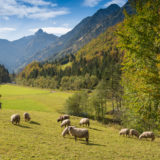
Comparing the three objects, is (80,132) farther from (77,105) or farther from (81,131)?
(77,105)

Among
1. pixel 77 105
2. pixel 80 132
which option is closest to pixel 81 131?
pixel 80 132

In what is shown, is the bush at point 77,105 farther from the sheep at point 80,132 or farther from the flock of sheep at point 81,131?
the sheep at point 80,132

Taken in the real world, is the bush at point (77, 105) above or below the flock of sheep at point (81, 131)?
below

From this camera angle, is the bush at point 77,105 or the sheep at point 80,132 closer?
the sheep at point 80,132

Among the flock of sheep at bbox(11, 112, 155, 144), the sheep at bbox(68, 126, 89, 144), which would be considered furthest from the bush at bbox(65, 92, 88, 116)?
the sheep at bbox(68, 126, 89, 144)

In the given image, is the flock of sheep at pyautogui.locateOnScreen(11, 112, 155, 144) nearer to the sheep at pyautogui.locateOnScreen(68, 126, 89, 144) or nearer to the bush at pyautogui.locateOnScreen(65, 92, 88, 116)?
the sheep at pyautogui.locateOnScreen(68, 126, 89, 144)

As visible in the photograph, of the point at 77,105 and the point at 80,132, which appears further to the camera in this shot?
the point at 77,105

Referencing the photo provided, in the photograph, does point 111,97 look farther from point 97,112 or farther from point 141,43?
point 141,43

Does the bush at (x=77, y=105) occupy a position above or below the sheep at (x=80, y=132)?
below

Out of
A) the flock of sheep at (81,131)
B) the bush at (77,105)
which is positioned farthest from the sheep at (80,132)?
the bush at (77,105)

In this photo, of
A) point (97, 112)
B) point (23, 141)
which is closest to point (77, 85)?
point (97, 112)

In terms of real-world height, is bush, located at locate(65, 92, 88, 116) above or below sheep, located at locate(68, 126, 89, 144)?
below

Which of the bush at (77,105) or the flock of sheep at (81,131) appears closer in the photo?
the flock of sheep at (81,131)

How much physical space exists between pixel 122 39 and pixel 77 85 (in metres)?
147
